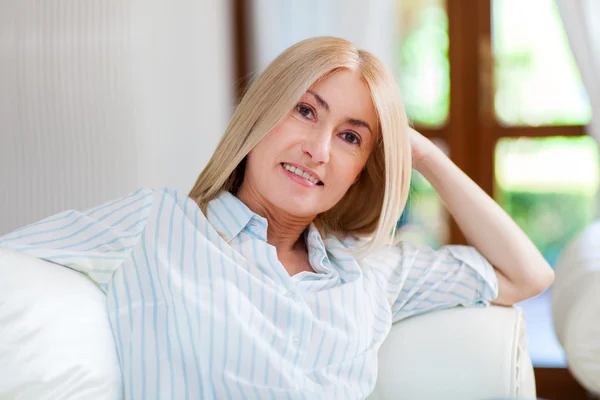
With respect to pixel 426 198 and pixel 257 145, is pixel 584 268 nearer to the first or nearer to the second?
pixel 257 145

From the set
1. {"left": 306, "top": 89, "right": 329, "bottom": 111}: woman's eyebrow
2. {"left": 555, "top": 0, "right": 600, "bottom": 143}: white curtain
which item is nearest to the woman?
{"left": 306, "top": 89, "right": 329, "bottom": 111}: woman's eyebrow

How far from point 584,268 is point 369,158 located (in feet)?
2.18

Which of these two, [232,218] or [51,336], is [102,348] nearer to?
[51,336]

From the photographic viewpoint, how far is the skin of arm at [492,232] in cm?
164

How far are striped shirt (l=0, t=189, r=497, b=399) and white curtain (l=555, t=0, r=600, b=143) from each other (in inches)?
71.8

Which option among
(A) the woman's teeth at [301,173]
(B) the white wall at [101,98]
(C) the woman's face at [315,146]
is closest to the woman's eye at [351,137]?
(C) the woman's face at [315,146]

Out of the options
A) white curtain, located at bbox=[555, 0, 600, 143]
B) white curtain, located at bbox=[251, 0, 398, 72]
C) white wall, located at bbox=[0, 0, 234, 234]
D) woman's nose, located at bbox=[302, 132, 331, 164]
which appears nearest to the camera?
woman's nose, located at bbox=[302, 132, 331, 164]

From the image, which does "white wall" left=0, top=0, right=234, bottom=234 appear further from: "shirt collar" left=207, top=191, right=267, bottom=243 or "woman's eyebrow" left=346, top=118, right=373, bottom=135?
"woman's eyebrow" left=346, top=118, right=373, bottom=135

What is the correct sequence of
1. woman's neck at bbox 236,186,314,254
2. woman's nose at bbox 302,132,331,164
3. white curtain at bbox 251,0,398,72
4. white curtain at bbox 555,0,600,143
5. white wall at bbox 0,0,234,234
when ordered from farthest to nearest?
white curtain at bbox 251,0,398,72
white curtain at bbox 555,0,600,143
white wall at bbox 0,0,234,234
woman's neck at bbox 236,186,314,254
woman's nose at bbox 302,132,331,164

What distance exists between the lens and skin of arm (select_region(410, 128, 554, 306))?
1.64 m

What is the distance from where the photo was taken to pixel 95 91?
246cm

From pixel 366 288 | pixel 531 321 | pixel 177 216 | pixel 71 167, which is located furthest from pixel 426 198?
pixel 177 216

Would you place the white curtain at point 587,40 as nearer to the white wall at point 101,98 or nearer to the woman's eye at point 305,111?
the white wall at point 101,98

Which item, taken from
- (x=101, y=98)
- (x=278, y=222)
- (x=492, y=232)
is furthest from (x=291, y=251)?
(x=101, y=98)
